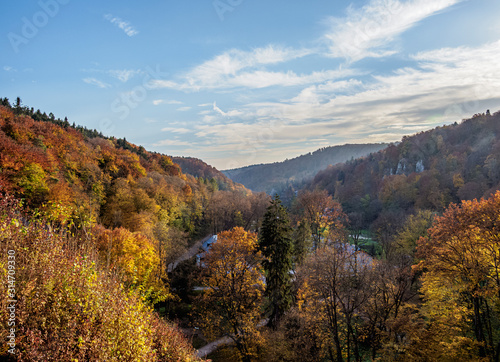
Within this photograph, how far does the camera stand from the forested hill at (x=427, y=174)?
215 ft

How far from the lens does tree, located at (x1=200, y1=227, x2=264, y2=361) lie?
19.6 metres

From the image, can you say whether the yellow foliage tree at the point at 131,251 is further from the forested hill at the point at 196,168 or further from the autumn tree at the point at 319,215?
the forested hill at the point at 196,168

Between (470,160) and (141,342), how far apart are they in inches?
4021

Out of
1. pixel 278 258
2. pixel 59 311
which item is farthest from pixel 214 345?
pixel 59 311

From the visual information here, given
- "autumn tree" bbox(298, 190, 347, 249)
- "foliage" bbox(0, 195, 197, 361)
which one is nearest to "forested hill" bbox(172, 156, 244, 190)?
"autumn tree" bbox(298, 190, 347, 249)

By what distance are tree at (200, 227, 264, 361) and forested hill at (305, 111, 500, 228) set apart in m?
36.7

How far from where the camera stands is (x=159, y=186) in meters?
50.3

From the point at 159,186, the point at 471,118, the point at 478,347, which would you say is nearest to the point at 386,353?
the point at 478,347

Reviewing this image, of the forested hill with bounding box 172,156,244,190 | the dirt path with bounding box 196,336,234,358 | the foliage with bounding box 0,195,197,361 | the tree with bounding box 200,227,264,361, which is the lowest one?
the dirt path with bounding box 196,336,234,358

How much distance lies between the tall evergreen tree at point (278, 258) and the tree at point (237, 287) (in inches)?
52.7

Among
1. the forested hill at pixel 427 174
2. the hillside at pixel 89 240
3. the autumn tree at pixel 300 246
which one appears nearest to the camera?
the hillside at pixel 89 240

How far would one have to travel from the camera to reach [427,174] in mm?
80875

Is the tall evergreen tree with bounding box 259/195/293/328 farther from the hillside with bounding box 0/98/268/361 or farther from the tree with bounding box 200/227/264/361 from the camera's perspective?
the hillside with bounding box 0/98/268/361

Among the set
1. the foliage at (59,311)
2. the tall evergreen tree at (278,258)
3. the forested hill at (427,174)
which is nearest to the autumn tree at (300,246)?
the tall evergreen tree at (278,258)
